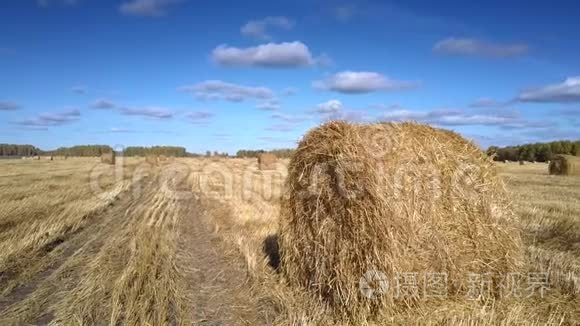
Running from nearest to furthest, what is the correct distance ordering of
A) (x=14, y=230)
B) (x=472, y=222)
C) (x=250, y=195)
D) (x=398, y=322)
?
(x=398, y=322), (x=472, y=222), (x=14, y=230), (x=250, y=195)

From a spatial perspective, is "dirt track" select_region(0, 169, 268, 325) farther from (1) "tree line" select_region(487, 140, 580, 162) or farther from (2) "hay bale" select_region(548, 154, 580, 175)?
(1) "tree line" select_region(487, 140, 580, 162)

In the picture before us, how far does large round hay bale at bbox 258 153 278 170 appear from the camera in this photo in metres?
38.0

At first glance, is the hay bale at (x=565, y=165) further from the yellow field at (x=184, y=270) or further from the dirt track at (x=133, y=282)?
the dirt track at (x=133, y=282)

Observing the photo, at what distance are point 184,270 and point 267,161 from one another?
30.6m

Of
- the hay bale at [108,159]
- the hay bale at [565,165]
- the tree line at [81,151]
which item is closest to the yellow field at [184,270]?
the hay bale at [565,165]

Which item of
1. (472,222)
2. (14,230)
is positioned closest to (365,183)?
(472,222)

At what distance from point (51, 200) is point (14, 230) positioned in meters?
6.38

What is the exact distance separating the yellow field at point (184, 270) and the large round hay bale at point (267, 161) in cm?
2304

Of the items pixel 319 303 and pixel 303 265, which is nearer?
pixel 319 303

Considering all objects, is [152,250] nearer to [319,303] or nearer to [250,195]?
[319,303]

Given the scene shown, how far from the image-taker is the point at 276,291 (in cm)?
673

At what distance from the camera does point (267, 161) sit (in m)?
38.5

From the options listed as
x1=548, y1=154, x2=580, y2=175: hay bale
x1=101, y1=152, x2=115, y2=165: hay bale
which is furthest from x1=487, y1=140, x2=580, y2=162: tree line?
x1=101, y1=152, x2=115, y2=165: hay bale

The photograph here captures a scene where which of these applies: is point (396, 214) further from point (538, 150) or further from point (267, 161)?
point (538, 150)
